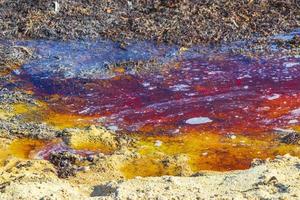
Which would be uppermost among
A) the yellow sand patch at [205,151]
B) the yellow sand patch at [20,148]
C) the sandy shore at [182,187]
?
the sandy shore at [182,187]


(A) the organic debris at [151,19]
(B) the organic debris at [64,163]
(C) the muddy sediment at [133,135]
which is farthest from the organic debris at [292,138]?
(A) the organic debris at [151,19]

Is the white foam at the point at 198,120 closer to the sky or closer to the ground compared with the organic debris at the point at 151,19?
closer to the ground

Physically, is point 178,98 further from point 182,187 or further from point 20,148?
point 182,187

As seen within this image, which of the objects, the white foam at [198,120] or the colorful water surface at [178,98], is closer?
the colorful water surface at [178,98]

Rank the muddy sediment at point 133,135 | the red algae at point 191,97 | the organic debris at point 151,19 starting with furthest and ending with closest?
the organic debris at point 151,19 → the red algae at point 191,97 → the muddy sediment at point 133,135

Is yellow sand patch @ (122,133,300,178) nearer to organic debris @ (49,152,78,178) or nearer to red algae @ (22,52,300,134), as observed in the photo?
red algae @ (22,52,300,134)

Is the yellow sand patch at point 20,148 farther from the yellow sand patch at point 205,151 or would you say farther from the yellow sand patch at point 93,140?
the yellow sand patch at point 205,151

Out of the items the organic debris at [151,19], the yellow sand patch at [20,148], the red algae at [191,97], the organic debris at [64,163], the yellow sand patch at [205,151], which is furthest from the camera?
the organic debris at [151,19]

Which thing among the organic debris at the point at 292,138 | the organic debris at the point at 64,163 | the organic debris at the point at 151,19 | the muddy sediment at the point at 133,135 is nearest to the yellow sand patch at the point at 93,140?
the muddy sediment at the point at 133,135

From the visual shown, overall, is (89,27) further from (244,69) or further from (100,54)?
(244,69)
